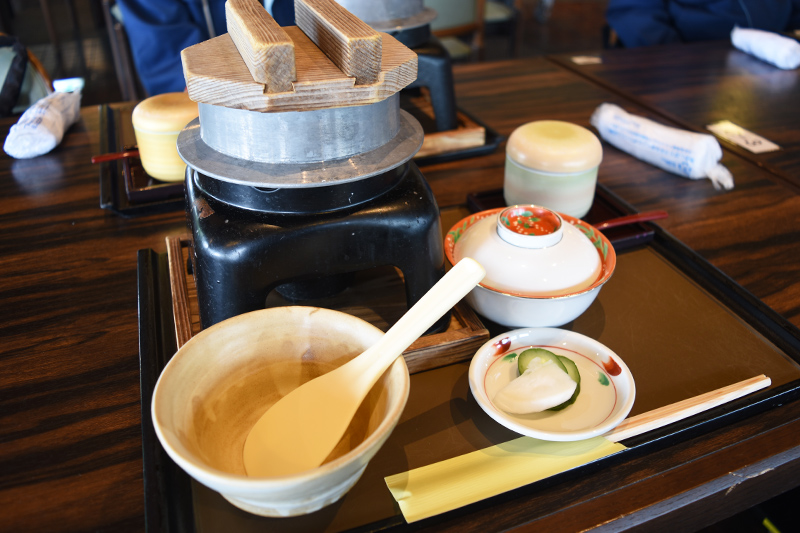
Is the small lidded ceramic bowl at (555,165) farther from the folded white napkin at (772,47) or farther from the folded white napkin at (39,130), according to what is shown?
the folded white napkin at (772,47)

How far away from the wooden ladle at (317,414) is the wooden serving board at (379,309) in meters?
0.14

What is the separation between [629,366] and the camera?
808mm

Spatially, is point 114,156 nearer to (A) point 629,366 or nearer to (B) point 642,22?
(A) point 629,366

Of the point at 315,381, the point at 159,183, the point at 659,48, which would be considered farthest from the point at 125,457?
the point at 659,48

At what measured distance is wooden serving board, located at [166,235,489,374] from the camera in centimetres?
80

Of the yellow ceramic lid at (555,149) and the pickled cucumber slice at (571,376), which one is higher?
the yellow ceramic lid at (555,149)

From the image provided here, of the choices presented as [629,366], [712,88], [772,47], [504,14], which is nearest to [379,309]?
[629,366]

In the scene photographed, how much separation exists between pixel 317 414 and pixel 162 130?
717 millimetres

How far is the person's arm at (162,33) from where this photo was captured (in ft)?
7.48

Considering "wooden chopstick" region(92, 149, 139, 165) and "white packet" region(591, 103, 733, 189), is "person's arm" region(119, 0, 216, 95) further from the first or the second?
"white packet" region(591, 103, 733, 189)

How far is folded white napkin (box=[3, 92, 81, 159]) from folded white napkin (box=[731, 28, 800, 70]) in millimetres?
2163

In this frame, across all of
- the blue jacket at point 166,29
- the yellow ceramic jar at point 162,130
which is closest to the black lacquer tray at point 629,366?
the yellow ceramic jar at point 162,130

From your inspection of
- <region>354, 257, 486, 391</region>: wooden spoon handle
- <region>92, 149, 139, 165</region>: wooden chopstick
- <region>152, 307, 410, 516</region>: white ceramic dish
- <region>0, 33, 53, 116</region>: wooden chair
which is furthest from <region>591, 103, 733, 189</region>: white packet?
<region>0, 33, 53, 116</region>: wooden chair

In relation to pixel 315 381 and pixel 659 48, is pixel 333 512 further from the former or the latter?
pixel 659 48
